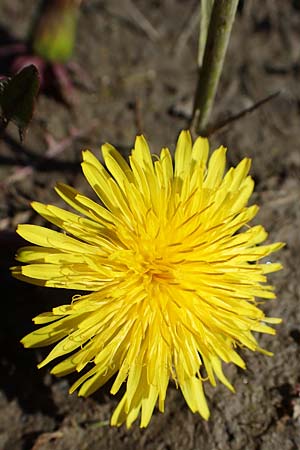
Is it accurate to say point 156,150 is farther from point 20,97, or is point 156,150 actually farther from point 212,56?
point 20,97

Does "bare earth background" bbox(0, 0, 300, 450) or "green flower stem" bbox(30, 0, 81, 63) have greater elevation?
"green flower stem" bbox(30, 0, 81, 63)

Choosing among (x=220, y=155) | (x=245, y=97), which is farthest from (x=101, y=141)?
(x=220, y=155)

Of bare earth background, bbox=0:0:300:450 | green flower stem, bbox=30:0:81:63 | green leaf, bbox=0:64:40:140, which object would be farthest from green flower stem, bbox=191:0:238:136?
green flower stem, bbox=30:0:81:63

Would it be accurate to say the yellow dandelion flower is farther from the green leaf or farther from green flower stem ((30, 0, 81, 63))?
green flower stem ((30, 0, 81, 63))

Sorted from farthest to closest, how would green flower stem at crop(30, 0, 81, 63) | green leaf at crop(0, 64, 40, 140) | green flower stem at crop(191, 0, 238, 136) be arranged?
green flower stem at crop(30, 0, 81, 63), green flower stem at crop(191, 0, 238, 136), green leaf at crop(0, 64, 40, 140)

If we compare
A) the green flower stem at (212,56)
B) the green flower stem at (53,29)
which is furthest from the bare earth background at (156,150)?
the green flower stem at (212,56)

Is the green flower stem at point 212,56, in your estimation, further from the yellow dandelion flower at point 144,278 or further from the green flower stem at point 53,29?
the green flower stem at point 53,29

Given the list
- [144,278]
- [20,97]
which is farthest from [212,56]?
[144,278]
